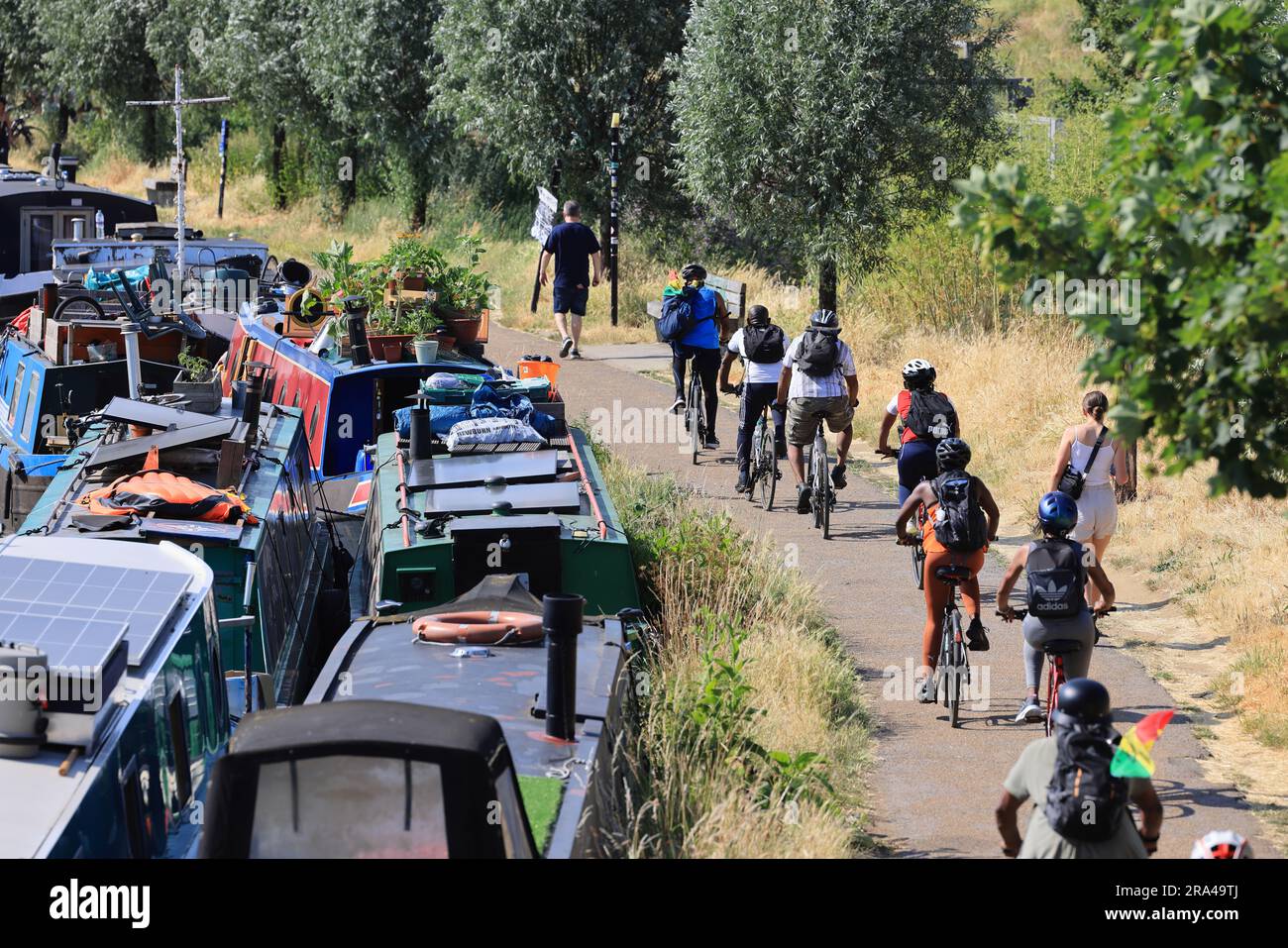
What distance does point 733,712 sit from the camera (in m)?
9.34

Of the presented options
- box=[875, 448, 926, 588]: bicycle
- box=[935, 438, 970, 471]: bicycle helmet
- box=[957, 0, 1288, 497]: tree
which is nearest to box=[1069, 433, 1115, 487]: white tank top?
box=[875, 448, 926, 588]: bicycle

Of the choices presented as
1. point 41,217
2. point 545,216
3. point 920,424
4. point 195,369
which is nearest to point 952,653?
point 920,424

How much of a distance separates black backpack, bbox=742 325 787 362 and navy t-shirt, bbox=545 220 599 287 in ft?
22.6

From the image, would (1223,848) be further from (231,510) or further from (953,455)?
(231,510)

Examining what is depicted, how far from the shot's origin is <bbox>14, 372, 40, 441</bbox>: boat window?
1585cm

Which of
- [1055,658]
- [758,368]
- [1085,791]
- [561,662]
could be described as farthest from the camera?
[758,368]

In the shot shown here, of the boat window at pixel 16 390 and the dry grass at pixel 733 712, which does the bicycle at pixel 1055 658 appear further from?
the boat window at pixel 16 390

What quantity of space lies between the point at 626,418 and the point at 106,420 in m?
9.37

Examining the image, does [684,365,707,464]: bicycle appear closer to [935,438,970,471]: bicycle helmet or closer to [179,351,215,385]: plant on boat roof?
[179,351,215,385]: plant on boat roof

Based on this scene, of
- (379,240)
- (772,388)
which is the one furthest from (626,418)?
(379,240)

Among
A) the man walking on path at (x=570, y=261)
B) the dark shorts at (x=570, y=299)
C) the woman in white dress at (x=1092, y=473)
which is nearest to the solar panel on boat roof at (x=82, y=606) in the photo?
the woman in white dress at (x=1092, y=473)

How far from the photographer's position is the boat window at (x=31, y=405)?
15852 millimetres

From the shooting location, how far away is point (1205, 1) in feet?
18.9

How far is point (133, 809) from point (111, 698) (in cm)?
42
